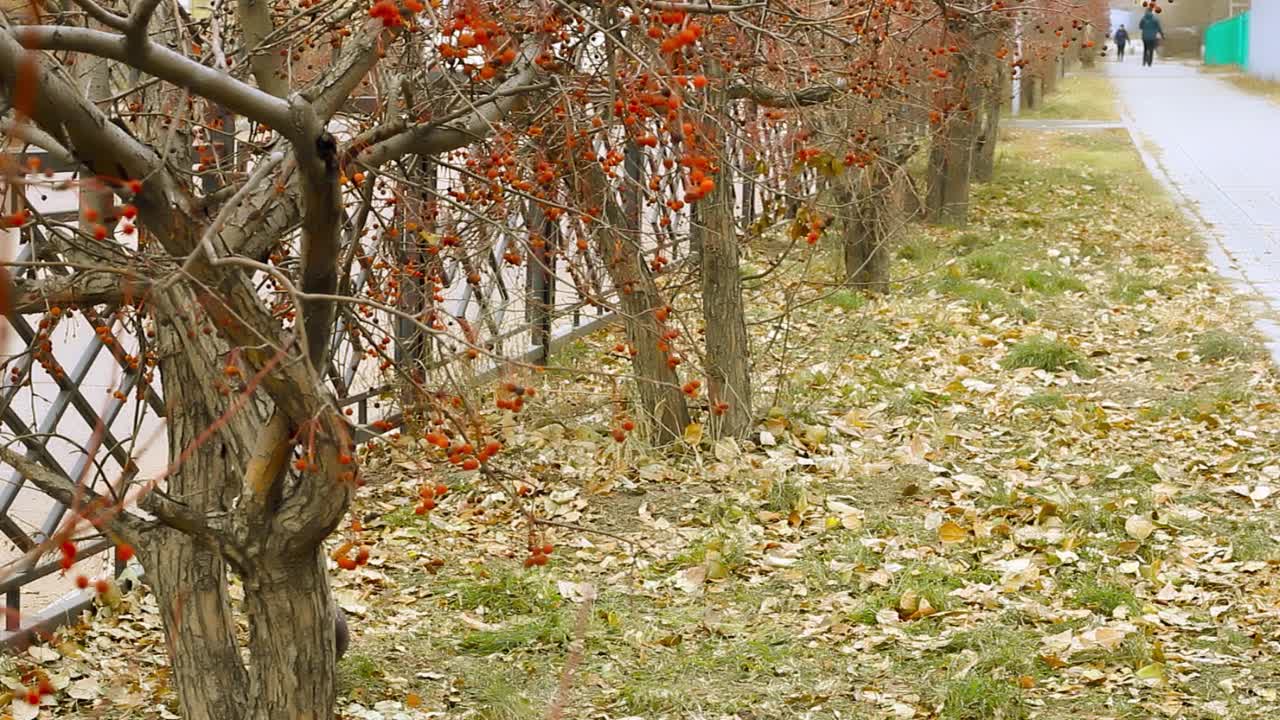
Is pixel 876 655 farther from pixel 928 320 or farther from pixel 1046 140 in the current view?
pixel 1046 140

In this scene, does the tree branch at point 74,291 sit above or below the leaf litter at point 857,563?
above

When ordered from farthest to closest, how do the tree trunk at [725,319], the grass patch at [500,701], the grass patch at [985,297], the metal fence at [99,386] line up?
1. the grass patch at [985,297]
2. the tree trunk at [725,319]
3. the grass patch at [500,701]
4. the metal fence at [99,386]

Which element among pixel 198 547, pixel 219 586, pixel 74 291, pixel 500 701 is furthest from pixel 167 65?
pixel 500 701

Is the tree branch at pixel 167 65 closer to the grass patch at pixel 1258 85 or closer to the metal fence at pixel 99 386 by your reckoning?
the metal fence at pixel 99 386

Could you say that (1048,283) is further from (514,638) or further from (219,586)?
(219,586)

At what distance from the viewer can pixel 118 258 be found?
3334 mm

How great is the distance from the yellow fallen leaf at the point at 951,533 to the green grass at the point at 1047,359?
306 centimetres

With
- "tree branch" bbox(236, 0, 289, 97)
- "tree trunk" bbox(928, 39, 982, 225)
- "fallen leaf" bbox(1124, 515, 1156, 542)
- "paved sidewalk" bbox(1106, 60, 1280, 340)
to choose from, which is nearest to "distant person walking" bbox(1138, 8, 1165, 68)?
"paved sidewalk" bbox(1106, 60, 1280, 340)

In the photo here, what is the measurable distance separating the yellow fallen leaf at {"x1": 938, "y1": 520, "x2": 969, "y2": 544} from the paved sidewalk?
3812 mm

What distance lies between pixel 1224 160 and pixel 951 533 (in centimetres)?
1721

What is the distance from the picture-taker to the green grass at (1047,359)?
8633 millimetres

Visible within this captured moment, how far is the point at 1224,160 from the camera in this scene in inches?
829

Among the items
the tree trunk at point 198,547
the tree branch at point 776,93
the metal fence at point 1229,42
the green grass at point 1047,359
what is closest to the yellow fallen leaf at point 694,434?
the tree branch at point 776,93

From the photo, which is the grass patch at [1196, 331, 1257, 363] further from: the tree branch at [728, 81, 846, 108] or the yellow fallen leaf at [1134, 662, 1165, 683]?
the yellow fallen leaf at [1134, 662, 1165, 683]
